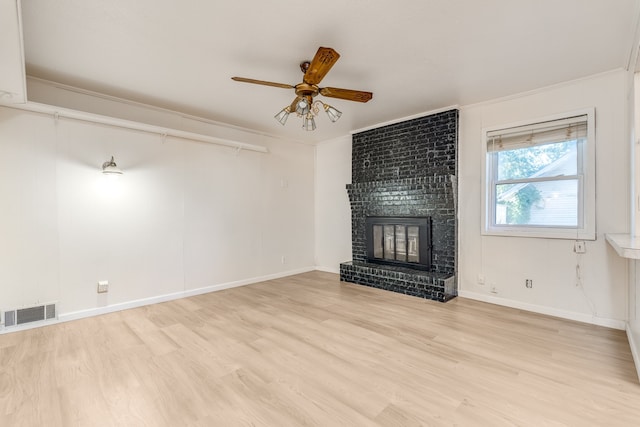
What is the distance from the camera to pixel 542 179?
3.49 m

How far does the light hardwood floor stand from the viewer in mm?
1746

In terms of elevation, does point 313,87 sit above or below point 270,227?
above

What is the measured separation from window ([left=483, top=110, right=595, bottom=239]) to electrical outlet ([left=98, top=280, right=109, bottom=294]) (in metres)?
4.71

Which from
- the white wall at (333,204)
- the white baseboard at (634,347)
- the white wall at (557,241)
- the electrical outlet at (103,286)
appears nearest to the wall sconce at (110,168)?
the electrical outlet at (103,286)

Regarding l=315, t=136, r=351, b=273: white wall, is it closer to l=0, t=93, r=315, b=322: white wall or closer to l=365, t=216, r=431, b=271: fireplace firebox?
l=365, t=216, r=431, b=271: fireplace firebox

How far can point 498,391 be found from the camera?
1941mm

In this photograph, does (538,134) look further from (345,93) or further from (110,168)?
(110,168)

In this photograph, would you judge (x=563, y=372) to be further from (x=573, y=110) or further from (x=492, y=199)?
(x=573, y=110)

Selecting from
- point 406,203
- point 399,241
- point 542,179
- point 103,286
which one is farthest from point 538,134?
point 103,286

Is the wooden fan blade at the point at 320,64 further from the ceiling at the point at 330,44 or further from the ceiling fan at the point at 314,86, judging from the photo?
the ceiling at the point at 330,44

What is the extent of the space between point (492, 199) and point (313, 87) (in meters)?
2.76

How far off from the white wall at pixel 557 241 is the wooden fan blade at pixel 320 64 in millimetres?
2477

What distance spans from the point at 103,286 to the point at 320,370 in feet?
9.31

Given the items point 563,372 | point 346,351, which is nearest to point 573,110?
point 563,372
